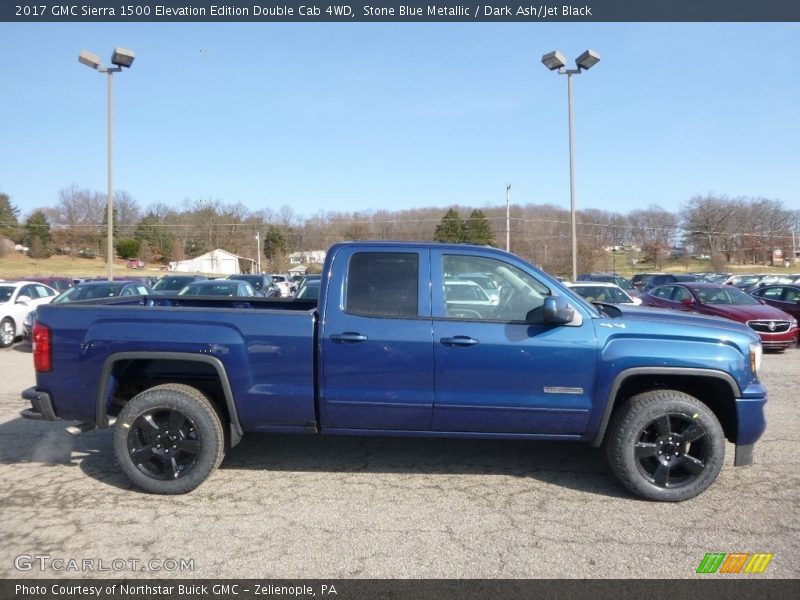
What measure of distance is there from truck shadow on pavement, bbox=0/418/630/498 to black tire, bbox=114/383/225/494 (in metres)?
0.26

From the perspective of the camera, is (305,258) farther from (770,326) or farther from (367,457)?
(367,457)

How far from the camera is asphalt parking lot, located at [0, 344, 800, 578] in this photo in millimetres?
3381

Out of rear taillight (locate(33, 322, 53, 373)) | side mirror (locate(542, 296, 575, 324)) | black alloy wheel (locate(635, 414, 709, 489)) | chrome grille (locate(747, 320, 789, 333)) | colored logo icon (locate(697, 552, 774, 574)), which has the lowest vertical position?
colored logo icon (locate(697, 552, 774, 574))

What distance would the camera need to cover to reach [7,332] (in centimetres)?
1348

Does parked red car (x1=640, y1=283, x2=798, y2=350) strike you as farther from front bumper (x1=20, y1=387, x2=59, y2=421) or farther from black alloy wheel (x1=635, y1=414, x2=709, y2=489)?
front bumper (x1=20, y1=387, x2=59, y2=421)

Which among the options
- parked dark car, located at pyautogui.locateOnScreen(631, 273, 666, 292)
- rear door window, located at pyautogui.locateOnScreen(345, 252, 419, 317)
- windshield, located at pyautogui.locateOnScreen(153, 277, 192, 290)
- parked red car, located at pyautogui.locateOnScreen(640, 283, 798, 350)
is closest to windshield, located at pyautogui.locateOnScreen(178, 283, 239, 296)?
windshield, located at pyautogui.locateOnScreen(153, 277, 192, 290)

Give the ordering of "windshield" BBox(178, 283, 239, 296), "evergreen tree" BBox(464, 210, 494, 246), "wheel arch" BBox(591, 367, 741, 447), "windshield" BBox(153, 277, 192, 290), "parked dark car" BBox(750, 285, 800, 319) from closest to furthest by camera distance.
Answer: "wheel arch" BBox(591, 367, 741, 447)
"windshield" BBox(178, 283, 239, 296)
"parked dark car" BBox(750, 285, 800, 319)
"windshield" BBox(153, 277, 192, 290)
"evergreen tree" BBox(464, 210, 494, 246)

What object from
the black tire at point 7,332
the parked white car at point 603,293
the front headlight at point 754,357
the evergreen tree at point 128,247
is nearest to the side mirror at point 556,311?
the front headlight at point 754,357
